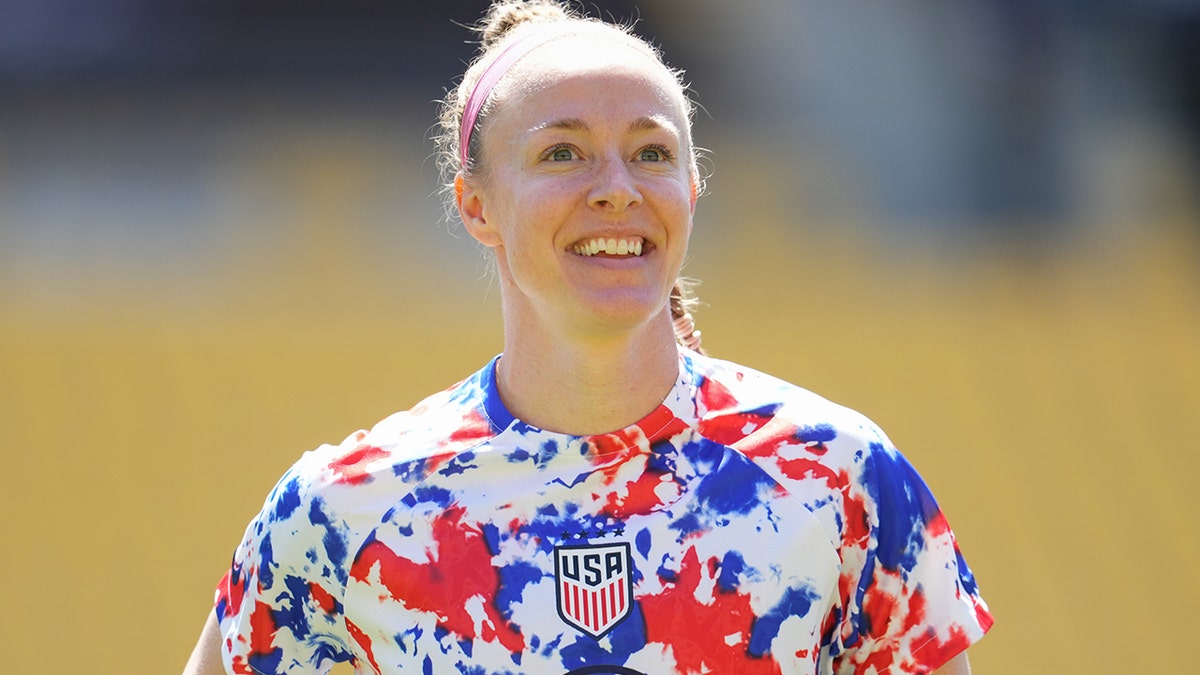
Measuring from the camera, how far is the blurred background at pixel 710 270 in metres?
6.47

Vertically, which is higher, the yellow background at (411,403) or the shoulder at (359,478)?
the shoulder at (359,478)

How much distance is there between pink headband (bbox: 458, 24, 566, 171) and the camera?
2367 millimetres

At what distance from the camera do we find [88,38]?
9.02 meters

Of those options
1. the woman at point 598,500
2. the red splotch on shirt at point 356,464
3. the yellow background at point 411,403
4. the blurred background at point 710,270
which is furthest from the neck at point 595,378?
the yellow background at point 411,403

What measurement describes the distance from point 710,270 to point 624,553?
5.74 m

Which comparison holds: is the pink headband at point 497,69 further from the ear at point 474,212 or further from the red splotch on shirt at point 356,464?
the red splotch on shirt at point 356,464

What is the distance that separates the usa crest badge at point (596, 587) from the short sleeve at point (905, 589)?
335 millimetres

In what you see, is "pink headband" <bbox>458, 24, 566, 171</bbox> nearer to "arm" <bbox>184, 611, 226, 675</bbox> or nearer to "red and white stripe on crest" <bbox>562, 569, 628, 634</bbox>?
"red and white stripe on crest" <bbox>562, 569, 628, 634</bbox>

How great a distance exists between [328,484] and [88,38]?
7.50 m

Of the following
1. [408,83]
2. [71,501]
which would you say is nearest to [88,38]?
[408,83]

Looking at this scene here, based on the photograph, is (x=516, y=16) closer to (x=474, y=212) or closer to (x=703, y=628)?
(x=474, y=212)

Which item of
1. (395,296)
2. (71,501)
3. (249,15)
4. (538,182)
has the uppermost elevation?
(249,15)

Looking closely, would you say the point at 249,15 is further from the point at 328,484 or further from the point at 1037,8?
the point at 328,484

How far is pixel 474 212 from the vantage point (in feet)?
7.93
